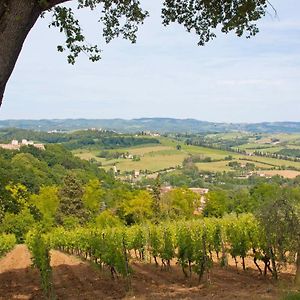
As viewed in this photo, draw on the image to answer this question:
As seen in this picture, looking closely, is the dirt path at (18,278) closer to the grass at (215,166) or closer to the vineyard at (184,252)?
the vineyard at (184,252)

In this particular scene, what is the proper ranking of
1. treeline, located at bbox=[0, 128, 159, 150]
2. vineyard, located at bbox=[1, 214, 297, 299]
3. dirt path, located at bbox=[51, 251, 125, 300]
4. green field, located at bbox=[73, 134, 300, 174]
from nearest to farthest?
dirt path, located at bbox=[51, 251, 125, 300] < vineyard, located at bbox=[1, 214, 297, 299] < green field, located at bbox=[73, 134, 300, 174] < treeline, located at bbox=[0, 128, 159, 150]

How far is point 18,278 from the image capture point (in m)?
21.8

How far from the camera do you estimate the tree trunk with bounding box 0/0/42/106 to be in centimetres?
397

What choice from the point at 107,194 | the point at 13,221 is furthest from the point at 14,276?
the point at 107,194

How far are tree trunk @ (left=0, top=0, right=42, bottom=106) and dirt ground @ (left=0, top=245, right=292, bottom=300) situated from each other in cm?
1039

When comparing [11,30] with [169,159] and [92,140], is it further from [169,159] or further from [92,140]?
[92,140]

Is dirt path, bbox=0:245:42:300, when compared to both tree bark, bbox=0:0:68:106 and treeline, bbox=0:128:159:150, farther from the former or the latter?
treeline, bbox=0:128:159:150

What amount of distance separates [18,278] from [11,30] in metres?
20.2

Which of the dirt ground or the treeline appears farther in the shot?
the treeline

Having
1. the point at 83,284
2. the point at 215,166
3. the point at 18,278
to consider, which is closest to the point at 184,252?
the point at 83,284

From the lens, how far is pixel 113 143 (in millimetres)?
185125

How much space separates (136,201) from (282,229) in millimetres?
36655

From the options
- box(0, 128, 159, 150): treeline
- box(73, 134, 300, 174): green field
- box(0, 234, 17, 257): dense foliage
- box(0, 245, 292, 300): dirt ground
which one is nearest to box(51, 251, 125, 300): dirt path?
Result: box(0, 245, 292, 300): dirt ground

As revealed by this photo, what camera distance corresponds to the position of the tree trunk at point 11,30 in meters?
3.97
